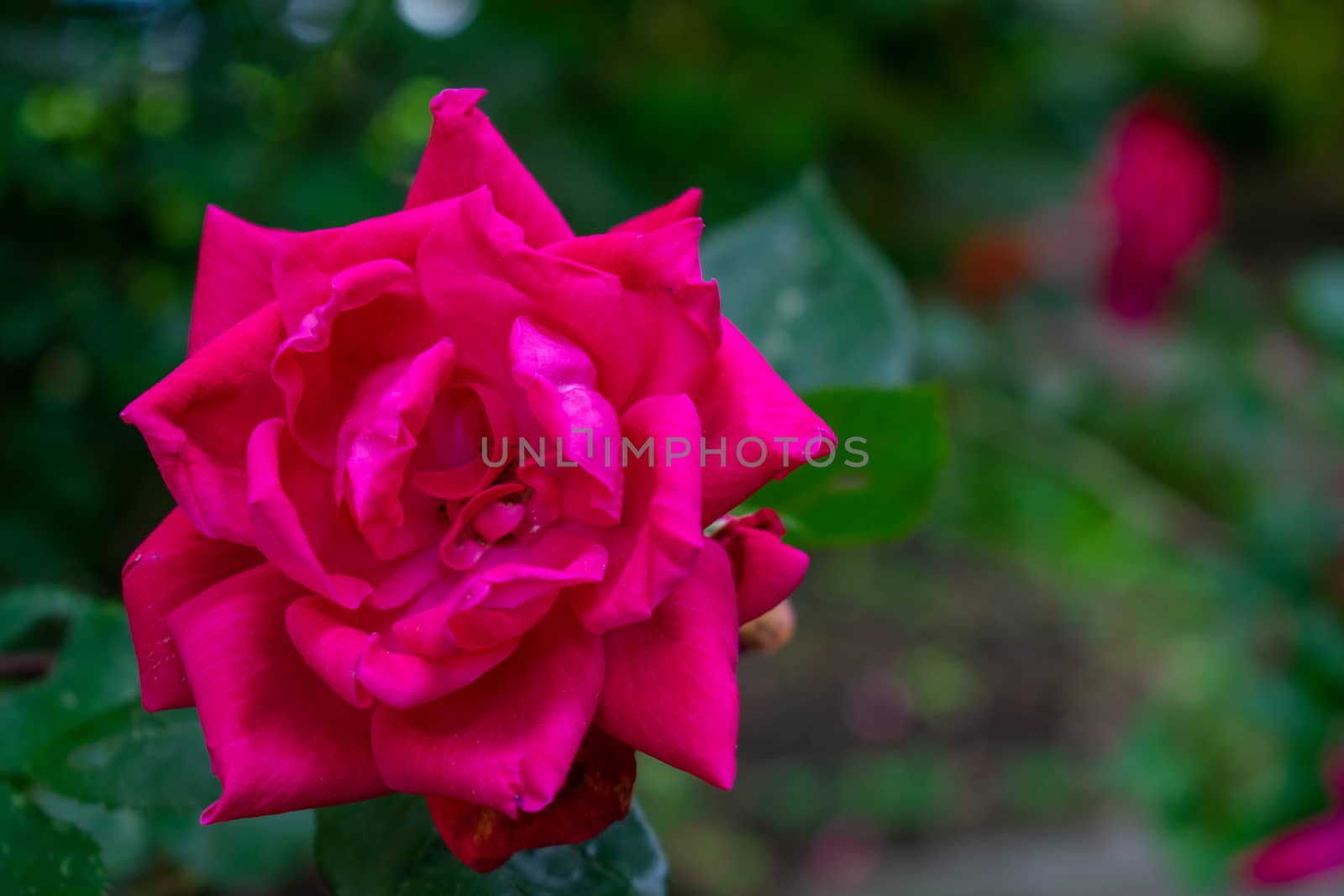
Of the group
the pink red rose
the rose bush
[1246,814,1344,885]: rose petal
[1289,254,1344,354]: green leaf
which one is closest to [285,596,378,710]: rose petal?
the rose bush

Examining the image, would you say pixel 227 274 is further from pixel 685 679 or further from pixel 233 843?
pixel 233 843

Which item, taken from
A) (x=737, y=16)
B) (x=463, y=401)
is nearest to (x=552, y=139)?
(x=737, y=16)

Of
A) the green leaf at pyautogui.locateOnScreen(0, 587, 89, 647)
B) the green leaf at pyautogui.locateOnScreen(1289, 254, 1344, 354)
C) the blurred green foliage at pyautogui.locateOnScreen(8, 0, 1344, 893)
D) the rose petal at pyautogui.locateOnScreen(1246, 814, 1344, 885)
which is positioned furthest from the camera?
the green leaf at pyautogui.locateOnScreen(1289, 254, 1344, 354)

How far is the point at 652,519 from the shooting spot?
1.03 feet

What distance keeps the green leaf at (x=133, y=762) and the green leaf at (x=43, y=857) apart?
2 cm

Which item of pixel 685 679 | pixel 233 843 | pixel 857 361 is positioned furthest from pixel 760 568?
pixel 233 843

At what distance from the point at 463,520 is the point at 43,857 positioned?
25 cm

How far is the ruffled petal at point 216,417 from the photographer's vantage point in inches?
13.0

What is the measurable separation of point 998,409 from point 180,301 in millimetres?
1095

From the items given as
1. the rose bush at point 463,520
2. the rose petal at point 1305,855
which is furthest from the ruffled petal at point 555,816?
the rose petal at point 1305,855

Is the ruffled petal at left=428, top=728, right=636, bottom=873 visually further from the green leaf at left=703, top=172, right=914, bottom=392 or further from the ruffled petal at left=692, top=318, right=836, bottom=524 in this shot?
the green leaf at left=703, top=172, right=914, bottom=392

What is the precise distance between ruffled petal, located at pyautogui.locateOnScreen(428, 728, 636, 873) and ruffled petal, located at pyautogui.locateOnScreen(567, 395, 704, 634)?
6cm

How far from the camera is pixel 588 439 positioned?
13.3 inches

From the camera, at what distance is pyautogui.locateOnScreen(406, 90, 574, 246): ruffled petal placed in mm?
371
